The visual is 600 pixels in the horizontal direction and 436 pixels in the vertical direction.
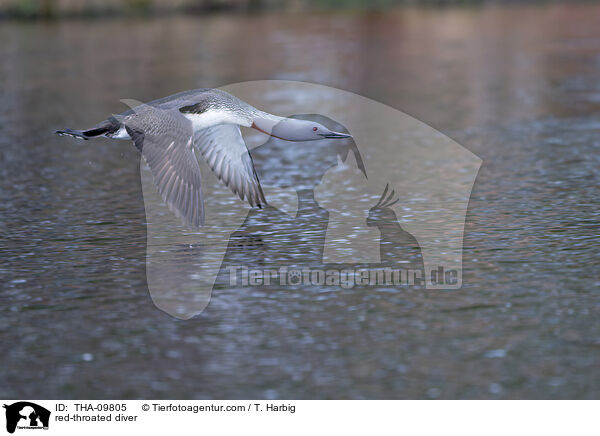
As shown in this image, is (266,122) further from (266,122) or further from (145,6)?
(145,6)

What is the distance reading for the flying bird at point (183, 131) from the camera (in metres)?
8.55

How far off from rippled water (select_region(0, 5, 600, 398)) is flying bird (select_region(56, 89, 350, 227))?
0.59 meters

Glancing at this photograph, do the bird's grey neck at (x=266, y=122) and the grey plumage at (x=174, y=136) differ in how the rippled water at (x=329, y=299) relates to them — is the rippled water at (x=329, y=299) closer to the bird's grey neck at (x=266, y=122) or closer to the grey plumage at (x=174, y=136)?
the grey plumage at (x=174, y=136)

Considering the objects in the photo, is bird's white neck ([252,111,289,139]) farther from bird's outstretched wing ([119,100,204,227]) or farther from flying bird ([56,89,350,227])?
bird's outstretched wing ([119,100,204,227])

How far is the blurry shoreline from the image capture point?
143ft

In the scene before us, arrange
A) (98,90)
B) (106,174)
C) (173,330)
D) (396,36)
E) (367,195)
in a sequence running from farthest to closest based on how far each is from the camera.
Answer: (396,36) < (98,90) < (106,174) < (367,195) < (173,330)

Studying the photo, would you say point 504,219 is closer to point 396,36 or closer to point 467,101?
point 467,101

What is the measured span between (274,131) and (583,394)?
389cm

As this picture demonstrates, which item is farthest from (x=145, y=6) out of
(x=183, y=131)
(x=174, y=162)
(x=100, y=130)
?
(x=174, y=162)

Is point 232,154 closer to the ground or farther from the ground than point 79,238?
farther from the ground

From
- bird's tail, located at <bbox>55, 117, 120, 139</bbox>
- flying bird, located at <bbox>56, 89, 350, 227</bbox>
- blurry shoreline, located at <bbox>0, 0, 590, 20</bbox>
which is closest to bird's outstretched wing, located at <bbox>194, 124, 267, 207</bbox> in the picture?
flying bird, located at <bbox>56, 89, 350, 227</bbox>

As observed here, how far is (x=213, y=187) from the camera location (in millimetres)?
11359
